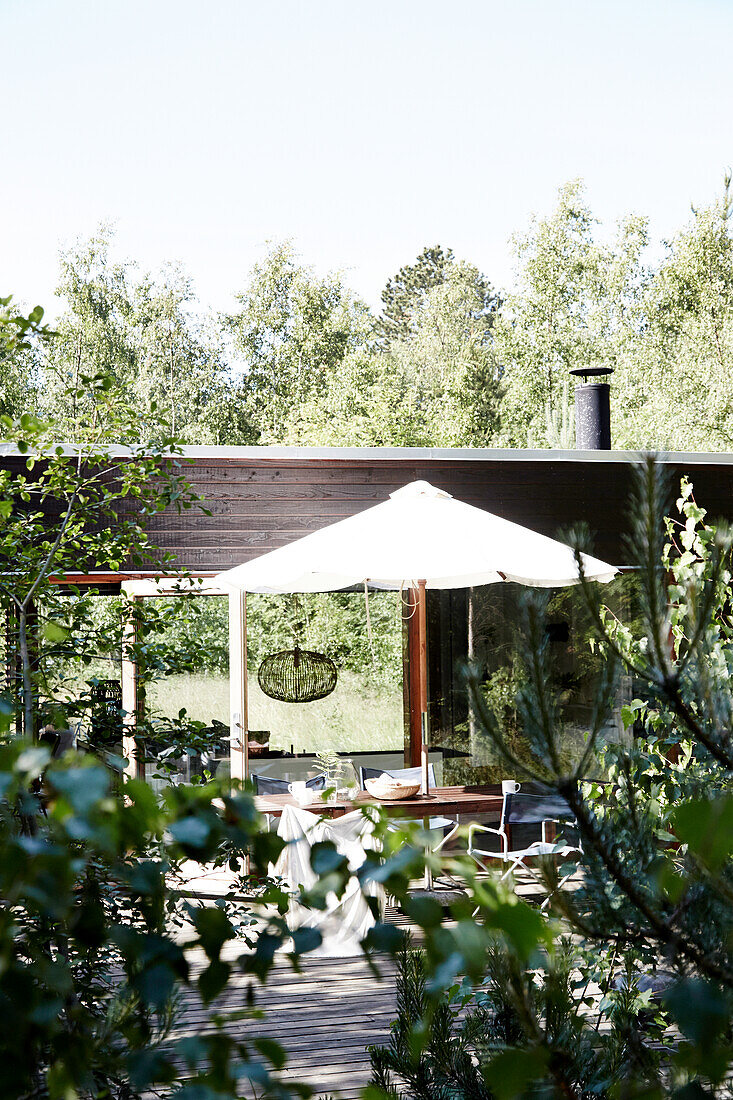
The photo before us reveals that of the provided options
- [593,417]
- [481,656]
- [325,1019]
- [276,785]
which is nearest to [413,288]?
[593,417]

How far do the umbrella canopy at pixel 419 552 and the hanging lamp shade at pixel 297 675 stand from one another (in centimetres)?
173

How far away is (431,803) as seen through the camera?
656cm

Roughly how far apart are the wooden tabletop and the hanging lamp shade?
130cm

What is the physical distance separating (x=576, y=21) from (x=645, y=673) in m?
34.9

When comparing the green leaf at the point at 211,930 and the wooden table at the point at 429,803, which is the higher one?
the green leaf at the point at 211,930

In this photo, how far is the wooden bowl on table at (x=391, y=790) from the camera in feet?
21.7

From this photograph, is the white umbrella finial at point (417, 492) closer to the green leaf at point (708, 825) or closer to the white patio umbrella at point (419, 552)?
the white patio umbrella at point (419, 552)

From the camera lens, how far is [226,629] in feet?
27.1

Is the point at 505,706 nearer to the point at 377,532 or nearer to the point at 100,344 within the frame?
the point at 377,532

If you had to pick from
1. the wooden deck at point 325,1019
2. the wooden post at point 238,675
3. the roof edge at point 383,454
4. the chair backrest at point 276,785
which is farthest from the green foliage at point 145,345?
the wooden deck at point 325,1019

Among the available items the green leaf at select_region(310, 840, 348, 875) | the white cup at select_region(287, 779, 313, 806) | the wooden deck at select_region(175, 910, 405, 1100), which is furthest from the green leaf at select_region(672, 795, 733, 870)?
the white cup at select_region(287, 779, 313, 806)

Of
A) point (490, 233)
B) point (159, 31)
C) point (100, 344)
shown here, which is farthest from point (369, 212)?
point (100, 344)

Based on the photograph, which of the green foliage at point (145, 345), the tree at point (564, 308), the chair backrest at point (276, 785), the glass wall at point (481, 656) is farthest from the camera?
the green foliage at point (145, 345)

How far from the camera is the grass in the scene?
8.08 m
